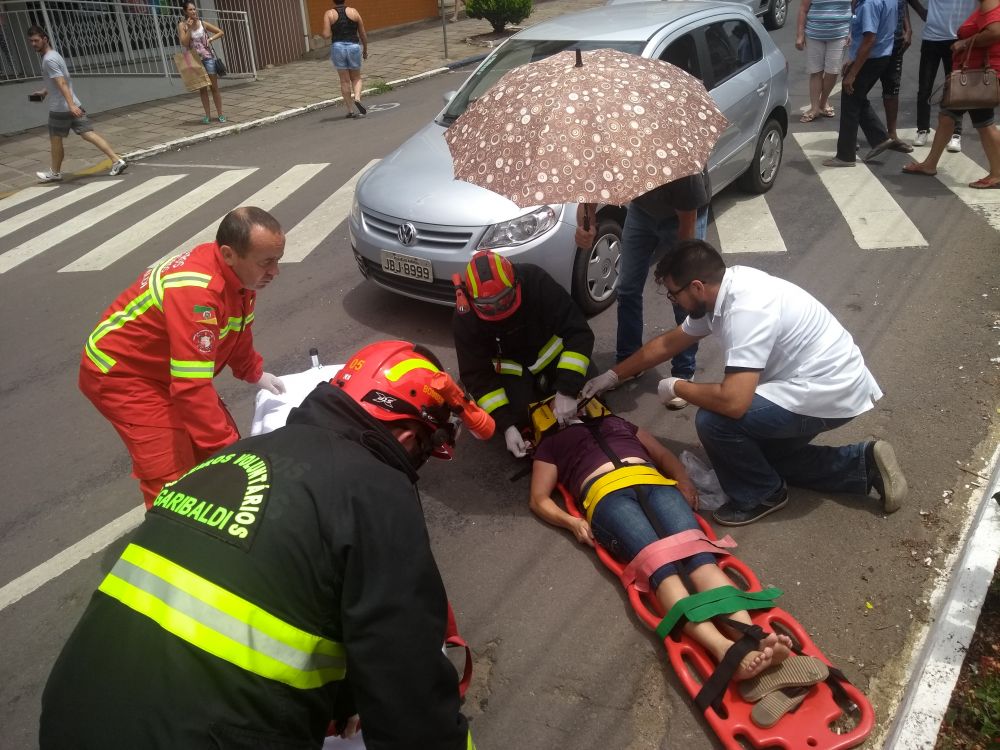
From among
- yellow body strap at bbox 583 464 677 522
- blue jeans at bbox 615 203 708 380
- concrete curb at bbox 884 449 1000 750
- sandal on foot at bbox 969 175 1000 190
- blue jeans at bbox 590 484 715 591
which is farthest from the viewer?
sandal on foot at bbox 969 175 1000 190

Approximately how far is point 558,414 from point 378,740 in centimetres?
260

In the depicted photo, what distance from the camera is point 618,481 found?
145 inches

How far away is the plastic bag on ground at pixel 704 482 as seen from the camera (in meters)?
4.03

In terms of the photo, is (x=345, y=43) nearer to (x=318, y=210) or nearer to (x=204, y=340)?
(x=318, y=210)

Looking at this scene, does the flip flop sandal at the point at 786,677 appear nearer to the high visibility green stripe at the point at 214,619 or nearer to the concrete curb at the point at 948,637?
the concrete curb at the point at 948,637

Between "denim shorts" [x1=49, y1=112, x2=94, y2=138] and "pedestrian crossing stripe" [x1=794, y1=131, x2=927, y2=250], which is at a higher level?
"denim shorts" [x1=49, y1=112, x2=94, y2=138]

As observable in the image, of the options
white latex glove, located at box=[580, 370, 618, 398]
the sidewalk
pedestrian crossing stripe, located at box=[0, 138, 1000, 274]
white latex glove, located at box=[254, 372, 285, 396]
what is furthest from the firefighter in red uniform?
the sidewalk

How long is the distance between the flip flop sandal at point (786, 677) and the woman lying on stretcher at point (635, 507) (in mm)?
41

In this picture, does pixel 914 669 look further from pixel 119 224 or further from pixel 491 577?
pixel 119 224

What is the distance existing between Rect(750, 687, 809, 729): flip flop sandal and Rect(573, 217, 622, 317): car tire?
133 inches

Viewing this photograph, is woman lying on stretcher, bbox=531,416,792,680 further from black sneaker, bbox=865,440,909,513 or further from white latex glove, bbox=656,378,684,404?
black sneaker, bbox=865,440,909,513

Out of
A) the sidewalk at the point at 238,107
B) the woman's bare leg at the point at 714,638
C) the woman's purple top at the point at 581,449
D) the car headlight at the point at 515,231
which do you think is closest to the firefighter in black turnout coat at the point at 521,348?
Result: the woman's purple top at the point at 581,449

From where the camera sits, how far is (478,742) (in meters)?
2.96

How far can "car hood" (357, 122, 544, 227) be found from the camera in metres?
5.41
